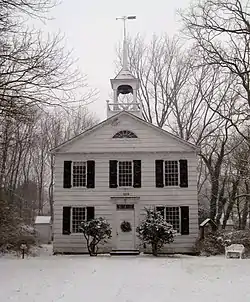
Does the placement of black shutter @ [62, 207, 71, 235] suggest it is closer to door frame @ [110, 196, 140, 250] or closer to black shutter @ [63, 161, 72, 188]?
black shutter @ [63, 161, 72, 188]

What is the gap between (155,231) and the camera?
64.6 ft

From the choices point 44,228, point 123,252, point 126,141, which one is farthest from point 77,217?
point 44,228

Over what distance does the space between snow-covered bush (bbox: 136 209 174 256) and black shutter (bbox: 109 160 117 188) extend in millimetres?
2678

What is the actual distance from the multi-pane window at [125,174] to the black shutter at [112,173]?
0.24 metres

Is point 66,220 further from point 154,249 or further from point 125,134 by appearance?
point 125,134

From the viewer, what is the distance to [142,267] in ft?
49.4

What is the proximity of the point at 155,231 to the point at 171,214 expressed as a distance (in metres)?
2.32

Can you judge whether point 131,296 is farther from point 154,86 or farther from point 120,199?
point 154,86

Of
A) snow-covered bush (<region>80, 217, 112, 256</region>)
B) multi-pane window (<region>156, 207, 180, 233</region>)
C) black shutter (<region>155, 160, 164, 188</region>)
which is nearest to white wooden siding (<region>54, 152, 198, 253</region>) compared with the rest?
black shutter (<region>155, 160, 164, 188</region>)

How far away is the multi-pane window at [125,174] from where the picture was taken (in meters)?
22.1

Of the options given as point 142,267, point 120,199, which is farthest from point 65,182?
point 142,267

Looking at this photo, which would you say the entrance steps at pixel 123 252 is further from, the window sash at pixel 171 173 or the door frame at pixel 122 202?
the window sash at pixel 171 173

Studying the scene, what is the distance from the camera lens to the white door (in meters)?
21.4

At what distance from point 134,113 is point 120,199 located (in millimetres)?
4926
